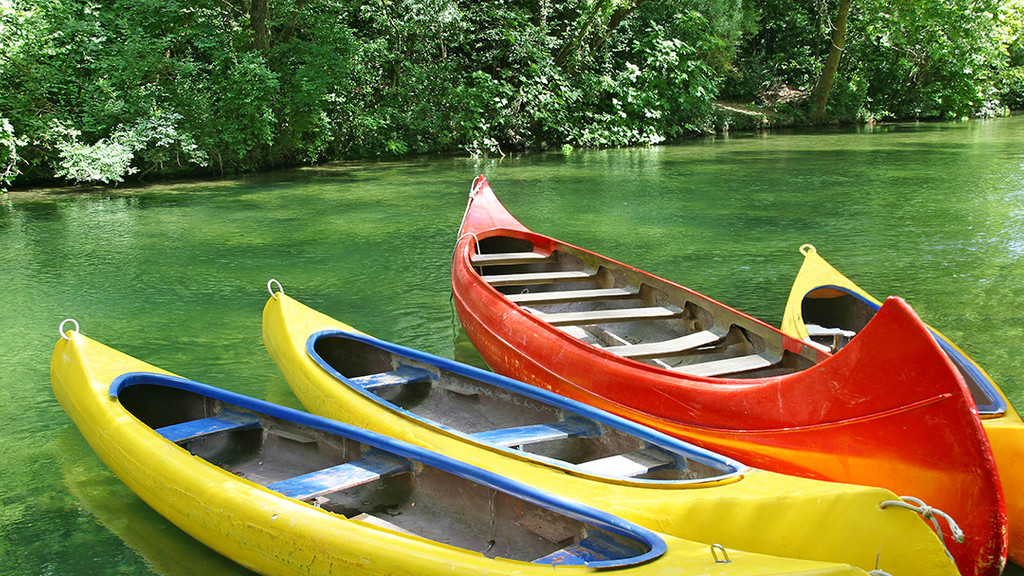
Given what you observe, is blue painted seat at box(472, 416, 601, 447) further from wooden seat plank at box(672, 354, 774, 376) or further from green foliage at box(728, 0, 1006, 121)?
green foliage at box(728, 0, 1006, 121)

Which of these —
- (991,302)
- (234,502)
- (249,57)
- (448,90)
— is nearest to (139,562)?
(234,502)

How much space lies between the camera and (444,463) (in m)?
3.10

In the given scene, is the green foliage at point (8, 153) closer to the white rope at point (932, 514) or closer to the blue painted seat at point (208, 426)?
the blue painted seat at point (208, 426)

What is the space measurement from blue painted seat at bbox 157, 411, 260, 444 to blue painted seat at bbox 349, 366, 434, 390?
2.01 ft

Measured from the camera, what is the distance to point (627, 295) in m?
5.66

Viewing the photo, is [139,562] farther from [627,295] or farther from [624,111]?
[624,111]

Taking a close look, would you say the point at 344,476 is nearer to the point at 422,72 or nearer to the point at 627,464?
the point at 627,464

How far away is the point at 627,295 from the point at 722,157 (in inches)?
536

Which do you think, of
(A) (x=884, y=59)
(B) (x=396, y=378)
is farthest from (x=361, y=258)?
(A) (x=884, y=59)

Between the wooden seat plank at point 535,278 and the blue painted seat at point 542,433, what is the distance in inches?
88.6

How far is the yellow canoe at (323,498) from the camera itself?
99.2 inches

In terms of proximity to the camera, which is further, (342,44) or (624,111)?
(624,111)

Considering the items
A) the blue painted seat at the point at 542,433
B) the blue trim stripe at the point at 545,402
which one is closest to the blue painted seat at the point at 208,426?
the blue trim stripe at the point at 545,402

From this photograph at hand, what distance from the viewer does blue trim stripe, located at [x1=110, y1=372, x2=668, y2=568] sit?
259cm
